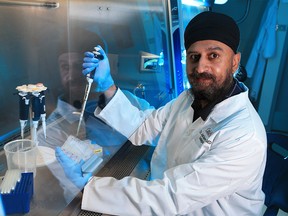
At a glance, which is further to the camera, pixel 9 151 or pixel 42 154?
pixel 42 154

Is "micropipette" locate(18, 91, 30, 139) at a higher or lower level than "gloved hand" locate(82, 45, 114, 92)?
lower

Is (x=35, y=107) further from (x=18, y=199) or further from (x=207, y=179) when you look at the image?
(x=207, y=179)

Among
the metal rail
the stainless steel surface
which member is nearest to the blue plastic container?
the stainless steel surface

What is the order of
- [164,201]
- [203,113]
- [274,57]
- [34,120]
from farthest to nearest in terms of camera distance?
[274,57] → [203,113] → [34,120] → [164,201]

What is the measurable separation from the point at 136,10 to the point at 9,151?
45.2 inches

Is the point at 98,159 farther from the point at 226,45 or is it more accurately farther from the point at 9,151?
the point at 226,45

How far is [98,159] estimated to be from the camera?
43.3 inches

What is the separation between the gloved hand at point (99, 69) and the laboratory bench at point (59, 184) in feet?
0.98

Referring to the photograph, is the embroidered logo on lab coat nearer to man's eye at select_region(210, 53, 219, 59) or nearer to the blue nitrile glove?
man's eye at select_region(210, 53, 219, 59)

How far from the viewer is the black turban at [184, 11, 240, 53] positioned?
3.23 ft

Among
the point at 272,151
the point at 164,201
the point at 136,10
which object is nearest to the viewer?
the point at 164,201

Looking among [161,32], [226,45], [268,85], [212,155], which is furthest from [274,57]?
[212,155]

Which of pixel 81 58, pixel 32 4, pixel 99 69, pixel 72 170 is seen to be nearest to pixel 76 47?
pixel 81 58

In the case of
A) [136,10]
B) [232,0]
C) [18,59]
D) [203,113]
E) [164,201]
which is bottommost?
[164,201]
